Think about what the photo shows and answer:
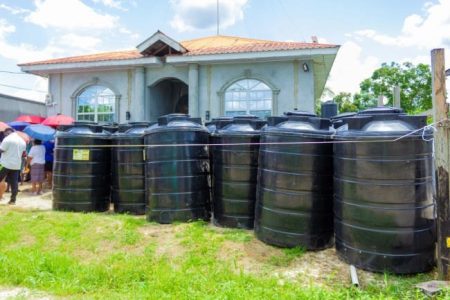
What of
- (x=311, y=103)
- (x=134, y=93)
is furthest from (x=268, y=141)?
(x=134, y=93)

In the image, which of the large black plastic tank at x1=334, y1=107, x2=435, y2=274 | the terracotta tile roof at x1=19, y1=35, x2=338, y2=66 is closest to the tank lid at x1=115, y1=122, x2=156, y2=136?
the large black plastic tank at x1=334, y1=107, x2=435, y2=274

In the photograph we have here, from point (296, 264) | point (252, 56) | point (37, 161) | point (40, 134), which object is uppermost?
point (252, 56)

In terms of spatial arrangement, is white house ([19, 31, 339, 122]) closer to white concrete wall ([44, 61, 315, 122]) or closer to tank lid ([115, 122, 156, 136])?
white concrete wall ([44, 61, 315, 122])

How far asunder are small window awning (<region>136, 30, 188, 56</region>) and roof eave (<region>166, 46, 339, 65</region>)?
44 cm

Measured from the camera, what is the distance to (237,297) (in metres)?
3.47

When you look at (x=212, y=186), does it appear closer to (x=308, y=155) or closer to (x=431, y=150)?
(x=308, y=155)

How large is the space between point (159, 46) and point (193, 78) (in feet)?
5.86

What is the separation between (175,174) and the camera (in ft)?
20.2

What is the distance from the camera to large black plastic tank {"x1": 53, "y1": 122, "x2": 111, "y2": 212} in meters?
7.35

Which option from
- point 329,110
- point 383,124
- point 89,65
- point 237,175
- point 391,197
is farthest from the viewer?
point 89,65

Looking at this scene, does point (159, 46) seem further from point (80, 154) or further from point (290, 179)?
point (290, 179)

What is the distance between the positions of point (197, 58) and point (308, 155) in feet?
27.8

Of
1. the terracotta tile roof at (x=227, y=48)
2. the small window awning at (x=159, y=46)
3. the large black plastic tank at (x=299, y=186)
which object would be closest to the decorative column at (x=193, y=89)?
the terracotta tile roof at (x=227, y=48)

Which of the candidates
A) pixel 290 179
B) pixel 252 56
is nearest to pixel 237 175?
pixel 290 179
